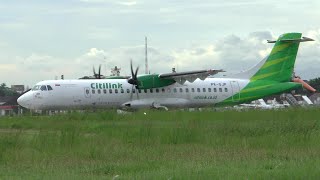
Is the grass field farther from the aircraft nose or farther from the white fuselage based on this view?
the aircraft nose

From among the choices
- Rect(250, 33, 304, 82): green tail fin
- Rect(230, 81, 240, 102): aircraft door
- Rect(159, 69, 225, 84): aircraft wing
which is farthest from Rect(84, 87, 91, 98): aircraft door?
Rect(250, 33, 304, 82): green tail fin

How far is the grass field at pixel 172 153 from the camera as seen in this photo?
9.46 meters

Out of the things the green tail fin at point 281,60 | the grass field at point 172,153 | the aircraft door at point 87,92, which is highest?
the green tail fin at point 281,60

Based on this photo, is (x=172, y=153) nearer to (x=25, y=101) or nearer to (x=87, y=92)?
(x=87, y=92)

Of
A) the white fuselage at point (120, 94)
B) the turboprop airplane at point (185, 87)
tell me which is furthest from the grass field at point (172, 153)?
the turboprop airplane at point (185, 87)

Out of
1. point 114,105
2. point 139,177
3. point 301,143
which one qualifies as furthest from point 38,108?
point 139,177

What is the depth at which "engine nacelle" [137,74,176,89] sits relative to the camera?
40.1m

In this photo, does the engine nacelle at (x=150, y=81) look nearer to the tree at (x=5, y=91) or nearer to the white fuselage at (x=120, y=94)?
the white fuselage at (x=120, y=94)

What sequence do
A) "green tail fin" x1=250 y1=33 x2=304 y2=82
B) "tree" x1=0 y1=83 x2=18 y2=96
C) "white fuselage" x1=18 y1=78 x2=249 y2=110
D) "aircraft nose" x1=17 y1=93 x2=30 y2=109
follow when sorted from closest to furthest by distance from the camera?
1. "white fuselage" x1=18 y1=78 x2=249 y2=110
2. "aircraft nose" x1=17 y1=93 x2=30 y2=109
3. "green tail fin" x1=250 y1=33 x2=304 y2=82
4. "tree" x1=0 y1=83 x2=18 y2=96

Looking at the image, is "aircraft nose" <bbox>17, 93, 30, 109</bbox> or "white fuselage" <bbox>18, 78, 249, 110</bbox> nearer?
"white fuselage" <bbox>18, 78, 249, 110</bbox>

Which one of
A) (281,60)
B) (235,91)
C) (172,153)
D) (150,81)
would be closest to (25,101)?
(150,81)

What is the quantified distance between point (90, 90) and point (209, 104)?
32.3ft

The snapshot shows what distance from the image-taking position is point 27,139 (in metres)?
14.6

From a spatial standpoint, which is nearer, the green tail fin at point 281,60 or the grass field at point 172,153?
the grass field at point 172,153
